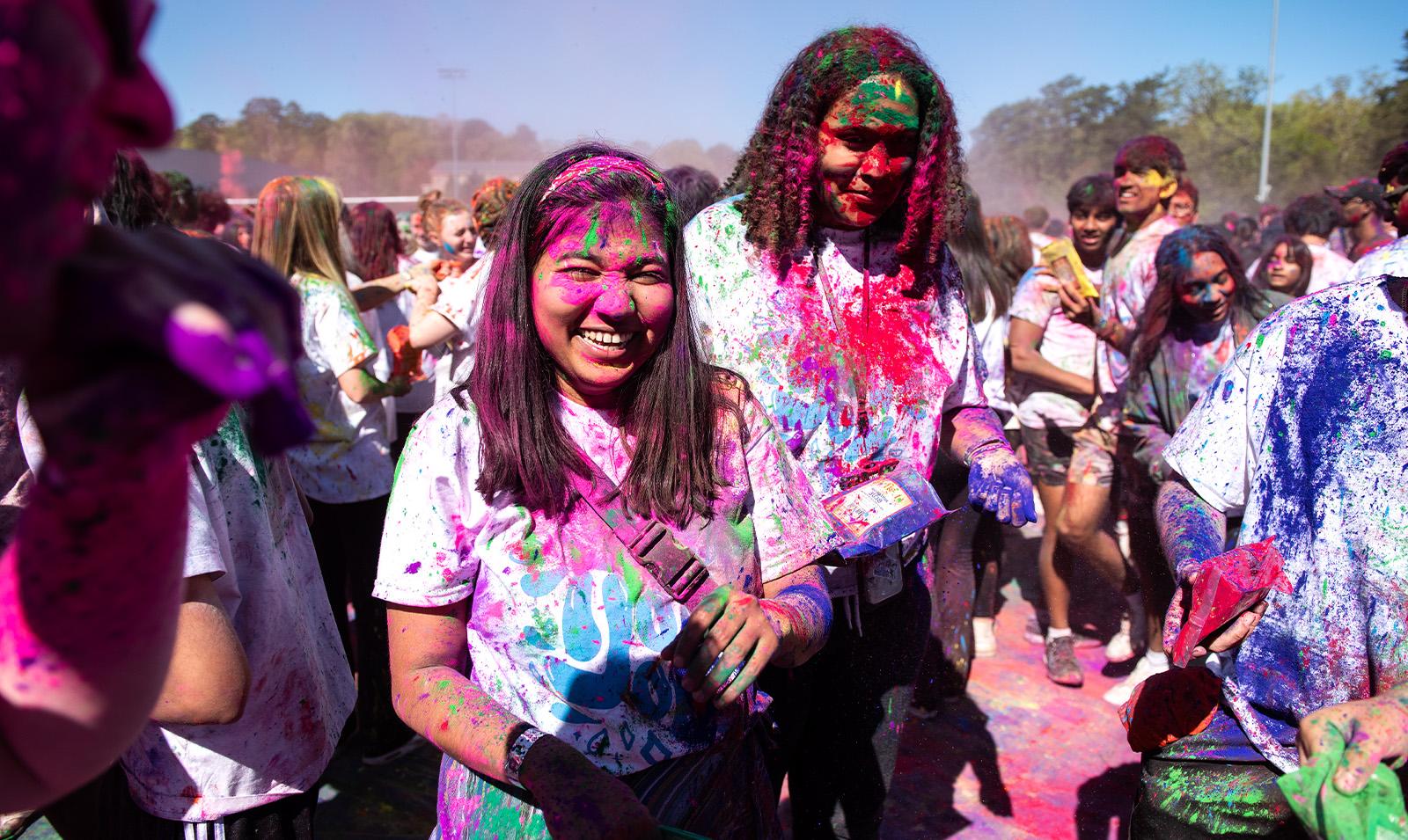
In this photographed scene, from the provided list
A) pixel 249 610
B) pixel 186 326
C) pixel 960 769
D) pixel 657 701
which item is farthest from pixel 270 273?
pixel 960 769

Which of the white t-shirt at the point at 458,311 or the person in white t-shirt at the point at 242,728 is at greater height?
the white t-shirt at the point at 458,311

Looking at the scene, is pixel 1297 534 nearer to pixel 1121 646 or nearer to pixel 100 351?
pixel 100 351

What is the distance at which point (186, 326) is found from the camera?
0.60m

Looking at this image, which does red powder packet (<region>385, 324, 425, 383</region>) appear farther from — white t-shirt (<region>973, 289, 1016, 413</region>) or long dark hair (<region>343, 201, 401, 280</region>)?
white t-shirt (<region>973, 289, 1016, 413</region>)

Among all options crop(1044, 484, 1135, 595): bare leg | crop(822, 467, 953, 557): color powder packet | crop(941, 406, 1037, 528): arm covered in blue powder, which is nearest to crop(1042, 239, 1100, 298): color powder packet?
crop(1044, 484, 1135, 595): bare leg

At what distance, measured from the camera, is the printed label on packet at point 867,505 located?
2299 mm

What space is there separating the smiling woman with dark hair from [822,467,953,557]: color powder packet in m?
0.46

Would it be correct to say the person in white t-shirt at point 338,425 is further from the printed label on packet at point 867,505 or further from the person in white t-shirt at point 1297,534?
the person in white t-shirt at point 1297,534

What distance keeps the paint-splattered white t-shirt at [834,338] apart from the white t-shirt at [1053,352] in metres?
2.60

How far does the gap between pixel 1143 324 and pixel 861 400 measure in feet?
8.51

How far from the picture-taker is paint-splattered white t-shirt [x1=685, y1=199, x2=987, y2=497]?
2434mm

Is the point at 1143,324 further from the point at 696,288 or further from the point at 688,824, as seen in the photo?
the point at 688,824

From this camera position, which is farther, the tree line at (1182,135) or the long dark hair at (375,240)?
the tree line at (1182,135)

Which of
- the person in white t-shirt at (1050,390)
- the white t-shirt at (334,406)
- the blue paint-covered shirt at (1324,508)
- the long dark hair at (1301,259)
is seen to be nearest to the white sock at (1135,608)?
the person in white t-shirt at (1050,390)
